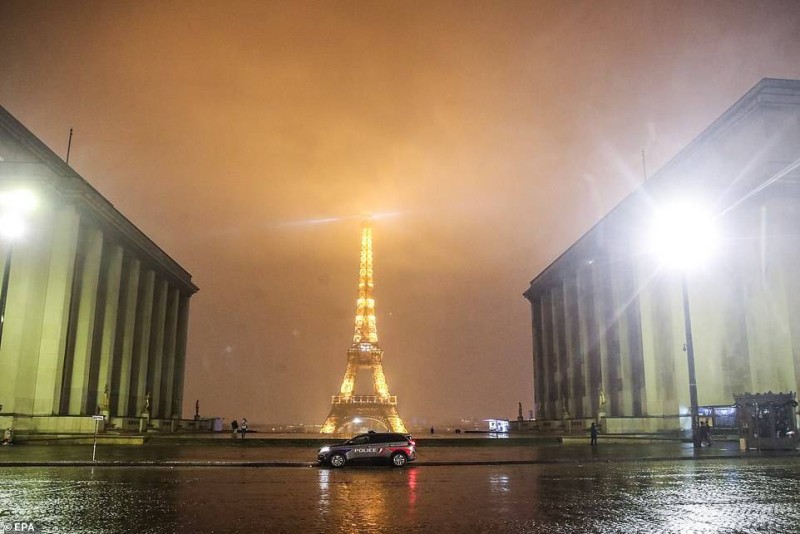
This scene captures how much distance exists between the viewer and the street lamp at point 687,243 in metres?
31.0

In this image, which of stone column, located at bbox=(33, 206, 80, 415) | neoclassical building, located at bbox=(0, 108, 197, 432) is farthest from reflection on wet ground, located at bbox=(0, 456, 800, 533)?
stone column, located at bbox=(33, 206, 80, 415)

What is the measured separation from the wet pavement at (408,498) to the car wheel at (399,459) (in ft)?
4.39

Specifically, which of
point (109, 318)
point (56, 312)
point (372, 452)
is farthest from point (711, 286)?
point (109, 318)

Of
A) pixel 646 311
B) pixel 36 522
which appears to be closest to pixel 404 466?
pixel 36 522

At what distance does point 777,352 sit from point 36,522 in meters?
41.8

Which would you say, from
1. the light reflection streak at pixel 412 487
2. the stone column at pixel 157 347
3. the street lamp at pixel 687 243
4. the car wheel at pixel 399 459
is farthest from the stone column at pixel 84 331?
the street lamp at pixel 687 243

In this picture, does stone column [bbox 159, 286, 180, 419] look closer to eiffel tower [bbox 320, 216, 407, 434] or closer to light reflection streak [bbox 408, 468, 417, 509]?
eiffel tower [bbox 320, 216, 407, 434]

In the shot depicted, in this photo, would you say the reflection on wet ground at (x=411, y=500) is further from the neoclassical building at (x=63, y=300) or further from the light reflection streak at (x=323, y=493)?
the neoclassical building at (x=63, y=300)

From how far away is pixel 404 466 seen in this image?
2647 cm

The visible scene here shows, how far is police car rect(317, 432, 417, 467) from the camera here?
2611 centimetres

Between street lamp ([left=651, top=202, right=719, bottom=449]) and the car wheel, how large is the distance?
569 inches

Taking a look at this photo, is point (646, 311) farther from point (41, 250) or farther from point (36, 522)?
point (36, 522)

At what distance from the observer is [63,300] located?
47.8 metres

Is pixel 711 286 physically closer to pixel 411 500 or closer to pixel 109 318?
pixel 411 500
